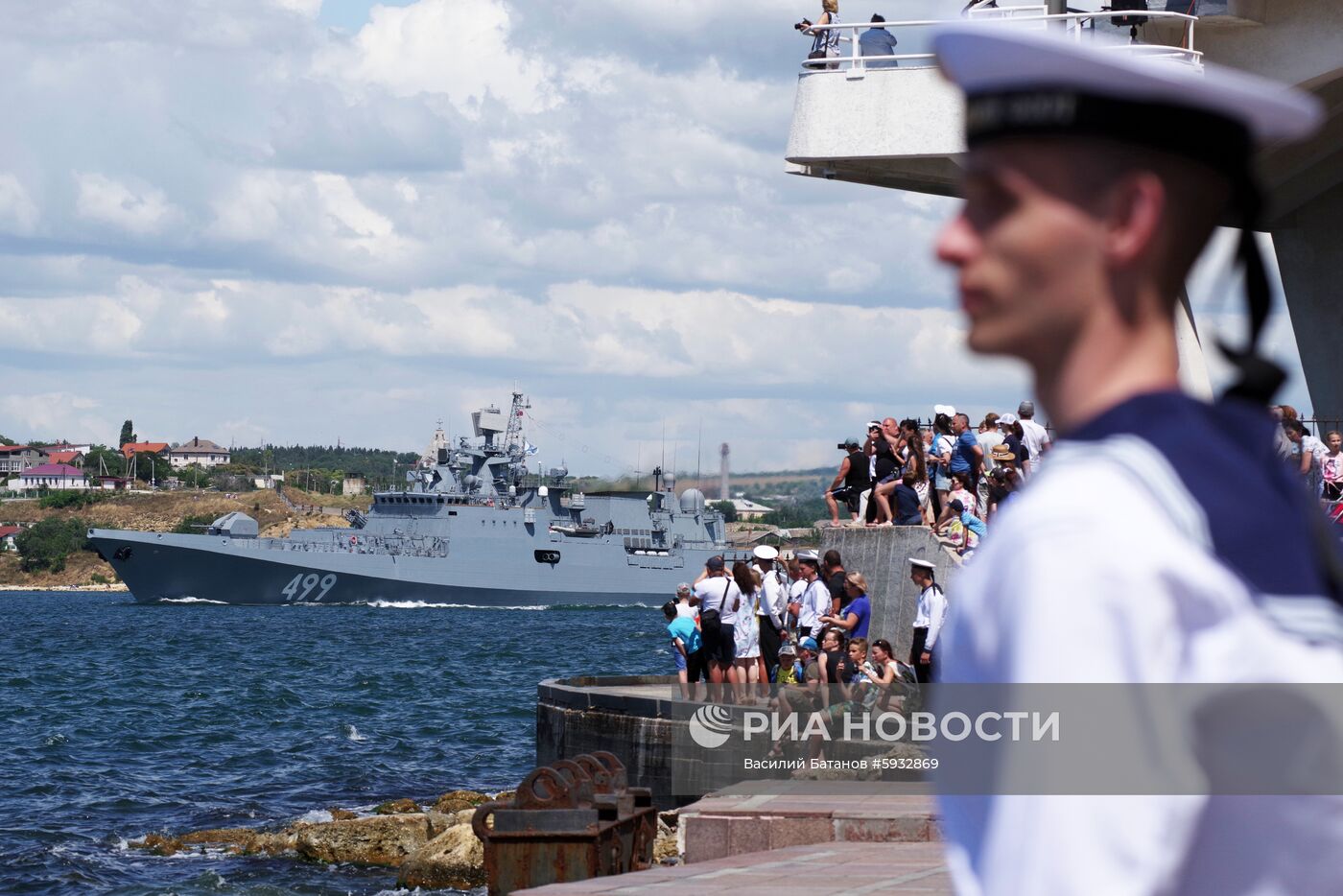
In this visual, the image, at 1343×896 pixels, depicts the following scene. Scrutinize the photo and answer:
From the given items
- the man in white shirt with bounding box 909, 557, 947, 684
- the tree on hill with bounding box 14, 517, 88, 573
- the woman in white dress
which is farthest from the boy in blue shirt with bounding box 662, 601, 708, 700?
the tree on hill with bounding box 14, 517, 88, 573

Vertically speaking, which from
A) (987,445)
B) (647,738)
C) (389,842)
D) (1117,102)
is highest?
(987,445)

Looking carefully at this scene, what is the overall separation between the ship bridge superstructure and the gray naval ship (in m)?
60.3

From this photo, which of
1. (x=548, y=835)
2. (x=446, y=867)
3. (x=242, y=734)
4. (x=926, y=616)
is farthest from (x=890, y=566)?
(x=242, y=734)

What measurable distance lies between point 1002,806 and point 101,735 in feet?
88.7

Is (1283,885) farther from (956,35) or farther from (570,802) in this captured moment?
(570,802)

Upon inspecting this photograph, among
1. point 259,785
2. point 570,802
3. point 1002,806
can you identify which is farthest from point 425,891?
point 1002,806

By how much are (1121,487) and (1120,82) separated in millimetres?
292

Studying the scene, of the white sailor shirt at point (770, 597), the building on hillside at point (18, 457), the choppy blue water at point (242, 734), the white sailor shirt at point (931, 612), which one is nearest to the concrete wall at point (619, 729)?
the white sailor shirt at point (770, 597)

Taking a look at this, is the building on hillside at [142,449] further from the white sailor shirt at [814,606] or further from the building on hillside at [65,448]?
the white sailor shirt at [814,606]

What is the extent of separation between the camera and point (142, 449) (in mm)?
177750

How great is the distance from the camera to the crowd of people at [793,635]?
11102 millimetres

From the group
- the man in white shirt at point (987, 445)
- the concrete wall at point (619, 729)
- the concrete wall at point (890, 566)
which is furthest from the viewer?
the concrete wall at point (619, 729)

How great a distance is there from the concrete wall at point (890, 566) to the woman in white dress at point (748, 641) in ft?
5.20

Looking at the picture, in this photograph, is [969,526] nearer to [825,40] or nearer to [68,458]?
[825,40]
